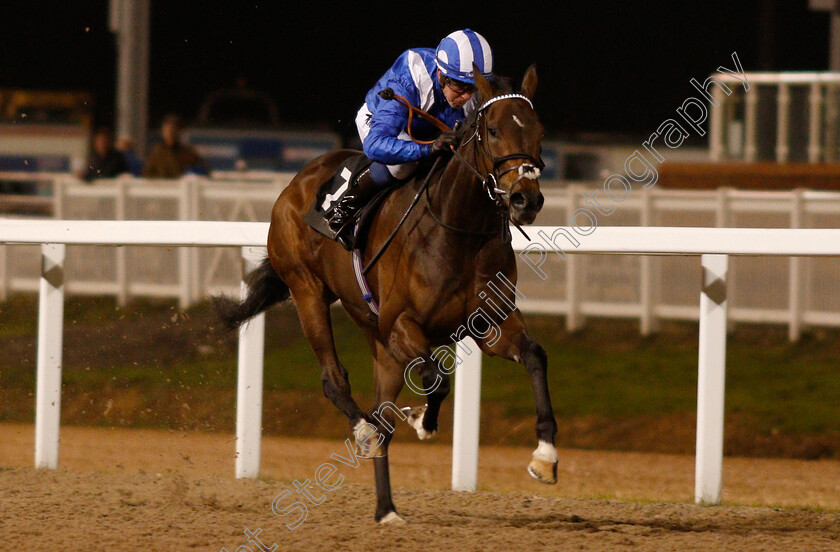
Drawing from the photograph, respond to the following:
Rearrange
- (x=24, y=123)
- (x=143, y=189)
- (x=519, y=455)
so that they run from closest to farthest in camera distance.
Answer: (x=519, y=455), (x=143, y=189), (x=24, y=123)

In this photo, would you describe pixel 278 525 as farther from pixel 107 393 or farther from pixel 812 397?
pixel 812 397

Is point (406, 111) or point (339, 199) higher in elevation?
point (406, 111)

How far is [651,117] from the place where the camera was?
18359 mm

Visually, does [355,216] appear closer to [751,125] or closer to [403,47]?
[751,125]

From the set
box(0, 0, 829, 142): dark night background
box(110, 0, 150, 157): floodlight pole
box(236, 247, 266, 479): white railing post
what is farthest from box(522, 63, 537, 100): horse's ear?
box(0, 0, 829, 142): dark night background

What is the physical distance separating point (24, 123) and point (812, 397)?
10.5 meters

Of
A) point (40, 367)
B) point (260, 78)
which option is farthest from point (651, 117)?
point (40, 367)

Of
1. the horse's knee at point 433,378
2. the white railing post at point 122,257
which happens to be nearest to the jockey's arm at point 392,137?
the horse's knee at point 433,378

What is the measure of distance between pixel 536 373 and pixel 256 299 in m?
1.62

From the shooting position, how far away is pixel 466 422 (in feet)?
16.7

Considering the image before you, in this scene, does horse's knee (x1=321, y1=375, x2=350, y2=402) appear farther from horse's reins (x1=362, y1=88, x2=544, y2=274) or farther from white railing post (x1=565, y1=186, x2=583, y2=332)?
white railing post (x1=565, y1=186, x2=583, y2=332)

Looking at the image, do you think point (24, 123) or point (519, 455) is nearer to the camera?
point (519, 455)

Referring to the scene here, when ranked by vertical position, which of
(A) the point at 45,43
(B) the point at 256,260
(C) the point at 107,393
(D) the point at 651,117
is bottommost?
(C) the point at 107,393

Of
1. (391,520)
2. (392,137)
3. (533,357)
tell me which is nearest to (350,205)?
(392,137)
